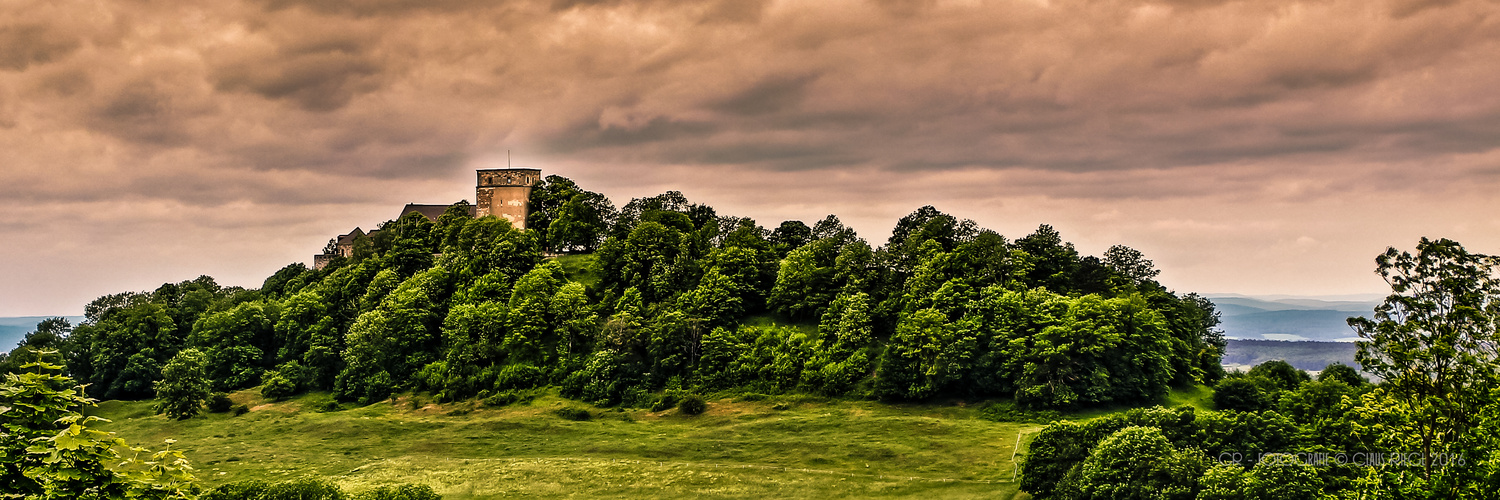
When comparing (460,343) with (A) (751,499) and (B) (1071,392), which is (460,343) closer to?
(A) (751,499)

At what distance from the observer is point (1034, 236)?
3775 inches

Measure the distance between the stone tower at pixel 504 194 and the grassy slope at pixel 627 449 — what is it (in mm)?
41101

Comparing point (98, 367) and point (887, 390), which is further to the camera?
point (98, 367)

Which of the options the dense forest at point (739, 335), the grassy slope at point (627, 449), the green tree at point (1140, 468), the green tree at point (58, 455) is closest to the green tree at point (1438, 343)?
the dense forest at point (739, 335)

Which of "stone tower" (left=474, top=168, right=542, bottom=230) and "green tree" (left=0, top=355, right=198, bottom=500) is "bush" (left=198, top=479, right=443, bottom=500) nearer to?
"green tree" (left=0, top=355, right=198, bottom=500)

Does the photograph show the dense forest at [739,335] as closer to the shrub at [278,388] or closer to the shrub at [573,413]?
the shrub at [278,388]

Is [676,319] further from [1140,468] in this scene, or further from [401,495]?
[1140,468]

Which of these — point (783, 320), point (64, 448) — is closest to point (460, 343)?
point (783, 320)

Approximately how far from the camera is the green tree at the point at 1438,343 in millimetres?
21797

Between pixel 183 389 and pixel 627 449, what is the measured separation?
50.6 m

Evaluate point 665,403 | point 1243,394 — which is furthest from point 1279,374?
point 665,403

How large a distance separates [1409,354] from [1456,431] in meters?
2.76

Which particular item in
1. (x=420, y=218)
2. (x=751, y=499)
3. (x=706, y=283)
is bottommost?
(x=751, y=499)

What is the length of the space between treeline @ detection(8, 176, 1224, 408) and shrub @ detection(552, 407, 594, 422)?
344 centimetres
